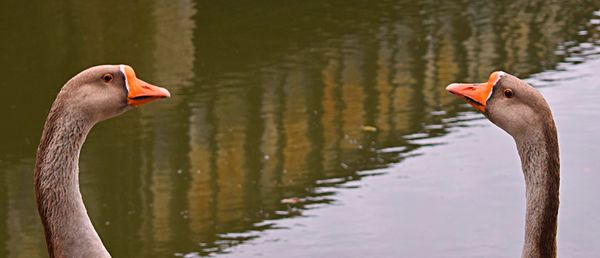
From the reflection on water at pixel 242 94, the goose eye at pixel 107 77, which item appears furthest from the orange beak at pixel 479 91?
the reflection on water at pixel 242 94

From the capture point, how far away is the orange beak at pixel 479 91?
5.16m

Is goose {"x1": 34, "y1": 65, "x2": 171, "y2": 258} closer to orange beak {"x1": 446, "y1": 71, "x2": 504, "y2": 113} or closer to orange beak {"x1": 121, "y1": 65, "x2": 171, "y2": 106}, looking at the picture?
orange beak {"x1": 121, "y1": 65, "x2": 171, "y2": 106}

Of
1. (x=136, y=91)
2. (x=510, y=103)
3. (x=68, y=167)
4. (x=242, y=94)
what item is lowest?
(x=242, y=94)

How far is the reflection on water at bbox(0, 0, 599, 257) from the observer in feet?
28.4

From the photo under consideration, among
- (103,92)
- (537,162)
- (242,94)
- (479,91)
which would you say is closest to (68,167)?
(103,92)

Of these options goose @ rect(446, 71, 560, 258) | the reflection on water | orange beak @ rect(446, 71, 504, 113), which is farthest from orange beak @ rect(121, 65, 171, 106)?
the reflection on water

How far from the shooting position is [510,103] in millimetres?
5023

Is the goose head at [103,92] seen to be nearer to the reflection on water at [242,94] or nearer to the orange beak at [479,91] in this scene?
the orange beak at [479,91]

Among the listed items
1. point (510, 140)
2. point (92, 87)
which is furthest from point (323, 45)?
point (92, 87)

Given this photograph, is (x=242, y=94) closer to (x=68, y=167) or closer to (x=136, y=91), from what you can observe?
(x=136, y=91)

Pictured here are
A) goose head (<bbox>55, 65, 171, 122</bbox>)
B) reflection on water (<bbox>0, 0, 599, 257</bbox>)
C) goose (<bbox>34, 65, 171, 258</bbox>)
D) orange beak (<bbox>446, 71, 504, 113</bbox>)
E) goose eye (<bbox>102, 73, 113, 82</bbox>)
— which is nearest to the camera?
goose (<bbox>34, 65, 171, 258</bbox>)

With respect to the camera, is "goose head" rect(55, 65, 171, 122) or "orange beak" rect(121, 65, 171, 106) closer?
"goose head" rect(55, 65, 171, 122)

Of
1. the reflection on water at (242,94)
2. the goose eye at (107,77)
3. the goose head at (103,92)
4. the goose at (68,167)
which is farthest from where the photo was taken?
the reflection on water at (242,94)

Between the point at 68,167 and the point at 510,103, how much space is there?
173 cm
